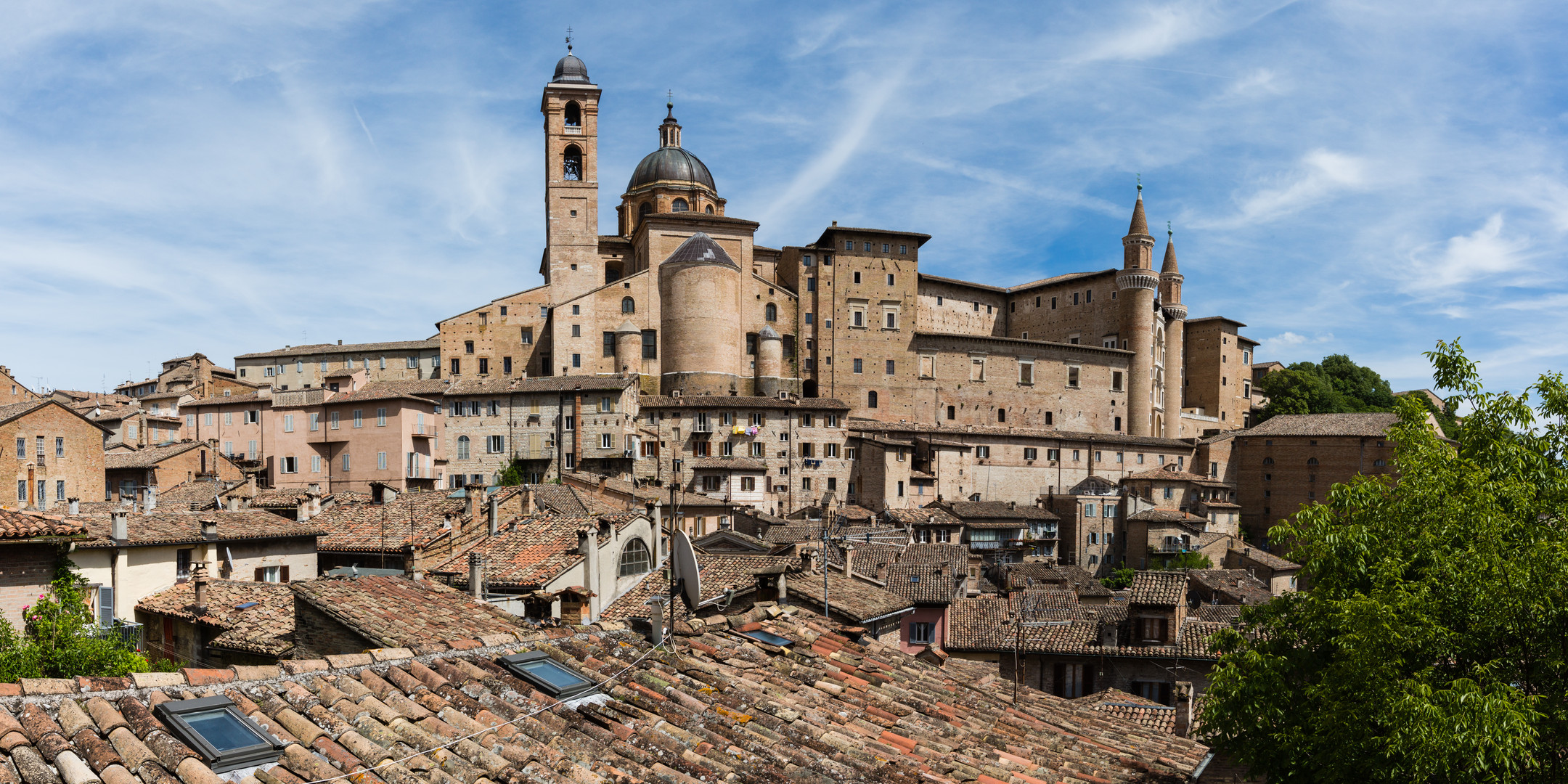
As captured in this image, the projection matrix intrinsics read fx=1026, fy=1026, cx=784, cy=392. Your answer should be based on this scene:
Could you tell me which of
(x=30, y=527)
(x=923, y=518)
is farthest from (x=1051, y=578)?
(x=30, y=527)

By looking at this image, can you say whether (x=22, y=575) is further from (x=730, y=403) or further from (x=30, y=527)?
(x=730, y=403)

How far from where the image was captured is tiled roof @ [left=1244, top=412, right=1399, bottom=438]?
73312 millimetres

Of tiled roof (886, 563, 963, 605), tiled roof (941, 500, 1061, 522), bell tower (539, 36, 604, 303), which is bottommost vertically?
tiled roof (941, 500, 1061, 522)

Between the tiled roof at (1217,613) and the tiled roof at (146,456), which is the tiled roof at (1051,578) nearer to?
the tiled roof at (1217,613)

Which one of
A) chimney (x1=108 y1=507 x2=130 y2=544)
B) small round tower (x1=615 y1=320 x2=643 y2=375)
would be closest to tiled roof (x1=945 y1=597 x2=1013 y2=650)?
chimney (x1=108 y1=507 x2=130 y2=544)

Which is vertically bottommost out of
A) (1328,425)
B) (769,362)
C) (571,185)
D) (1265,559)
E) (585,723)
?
(1265,559)

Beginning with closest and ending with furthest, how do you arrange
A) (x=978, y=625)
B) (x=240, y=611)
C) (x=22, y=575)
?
(x=22, y=575), (x=240, y=611), (x=978, y=625)

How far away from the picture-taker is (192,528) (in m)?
21.8

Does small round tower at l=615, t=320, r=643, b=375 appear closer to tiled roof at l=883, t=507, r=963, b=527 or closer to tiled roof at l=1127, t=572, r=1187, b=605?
tiled roof at l=883, t=507, r=963, b=527

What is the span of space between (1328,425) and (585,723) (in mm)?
79826

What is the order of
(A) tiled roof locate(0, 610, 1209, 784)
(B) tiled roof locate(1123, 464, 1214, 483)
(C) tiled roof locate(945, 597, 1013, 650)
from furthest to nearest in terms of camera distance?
(B) tiled roof locate(1123, 464, 1214, 483)
(C) tiled roof locate(945, 597, 1013, 650)
(A) tiled roof locate(0, 610, 1209, 784)

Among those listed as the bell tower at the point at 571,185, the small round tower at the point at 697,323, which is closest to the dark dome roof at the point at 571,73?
the bell tower at the point at 571,185

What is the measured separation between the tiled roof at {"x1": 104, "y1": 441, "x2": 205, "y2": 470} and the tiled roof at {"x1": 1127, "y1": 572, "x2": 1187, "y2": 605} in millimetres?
45044

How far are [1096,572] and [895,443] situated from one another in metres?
14.5
